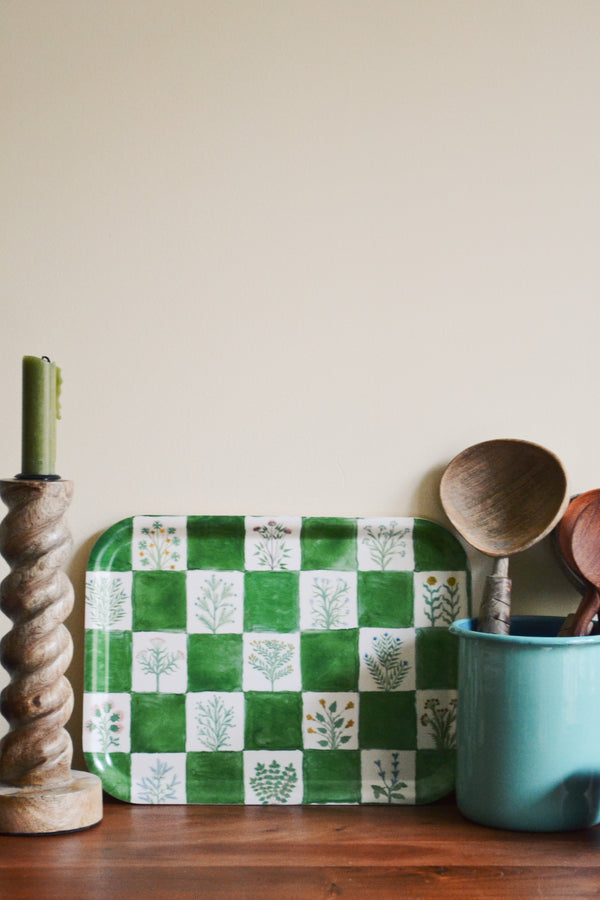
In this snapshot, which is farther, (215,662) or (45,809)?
(215,662)

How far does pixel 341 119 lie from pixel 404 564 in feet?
1.62

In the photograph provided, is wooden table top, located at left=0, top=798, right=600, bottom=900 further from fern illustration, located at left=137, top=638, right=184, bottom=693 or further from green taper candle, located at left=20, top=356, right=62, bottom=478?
green taper candle, located at left=20, top=356, right=62, bottom=478

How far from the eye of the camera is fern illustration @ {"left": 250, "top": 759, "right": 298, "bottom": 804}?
944mm

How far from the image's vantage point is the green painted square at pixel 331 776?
3.09 feet

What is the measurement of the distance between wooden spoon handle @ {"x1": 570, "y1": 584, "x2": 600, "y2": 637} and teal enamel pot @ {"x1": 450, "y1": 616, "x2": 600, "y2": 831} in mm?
31

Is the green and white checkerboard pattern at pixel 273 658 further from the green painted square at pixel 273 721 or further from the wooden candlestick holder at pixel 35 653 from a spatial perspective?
the wooden candlestick holder at pixel 35 653

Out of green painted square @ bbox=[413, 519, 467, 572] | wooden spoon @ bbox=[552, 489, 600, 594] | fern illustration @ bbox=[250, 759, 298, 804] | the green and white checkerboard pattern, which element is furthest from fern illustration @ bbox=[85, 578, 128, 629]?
wooden spoon @ bbox=[552, 489, 600, 594]

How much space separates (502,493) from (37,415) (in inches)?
19.1

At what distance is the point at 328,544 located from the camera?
975 millimetres

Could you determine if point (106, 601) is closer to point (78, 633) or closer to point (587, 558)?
point (78, 633)

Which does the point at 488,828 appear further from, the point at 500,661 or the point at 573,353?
the point at 573,353

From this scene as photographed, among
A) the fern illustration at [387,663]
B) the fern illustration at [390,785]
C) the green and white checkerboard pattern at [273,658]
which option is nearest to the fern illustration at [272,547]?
the green and white checkerboard pattern at [273,658]

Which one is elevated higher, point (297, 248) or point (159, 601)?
point (297, 248)

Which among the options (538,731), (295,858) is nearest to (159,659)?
(295,858)
